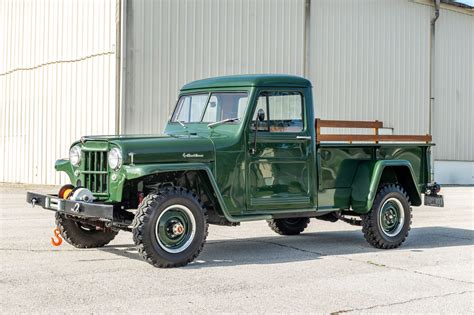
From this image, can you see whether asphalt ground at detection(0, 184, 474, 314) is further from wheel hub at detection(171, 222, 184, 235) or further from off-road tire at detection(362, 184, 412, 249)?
wheel hub at detection(171, 222, 184, 235)

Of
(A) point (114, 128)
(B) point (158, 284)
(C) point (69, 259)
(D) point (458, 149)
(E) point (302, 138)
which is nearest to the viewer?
(B) point (158, 284)

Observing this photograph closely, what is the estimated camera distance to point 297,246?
9211 mm

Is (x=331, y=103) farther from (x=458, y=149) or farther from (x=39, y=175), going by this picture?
(x=39, y=175)

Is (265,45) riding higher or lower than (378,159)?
higher

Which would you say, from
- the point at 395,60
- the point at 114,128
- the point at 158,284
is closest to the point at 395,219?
the point at 158,284

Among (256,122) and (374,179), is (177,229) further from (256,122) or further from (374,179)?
(374,179)

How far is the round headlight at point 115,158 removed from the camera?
729 centimetres

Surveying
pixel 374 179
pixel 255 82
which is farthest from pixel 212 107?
pixel 374 179

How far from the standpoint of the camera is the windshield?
8.21m

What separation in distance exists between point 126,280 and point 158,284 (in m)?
0.39

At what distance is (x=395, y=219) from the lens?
9.32 metres

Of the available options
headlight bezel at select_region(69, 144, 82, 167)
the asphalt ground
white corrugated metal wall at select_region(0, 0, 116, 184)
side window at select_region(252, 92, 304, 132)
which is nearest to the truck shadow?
the asphalt ground

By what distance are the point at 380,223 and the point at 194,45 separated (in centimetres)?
1252

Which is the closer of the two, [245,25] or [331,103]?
[245,25]
